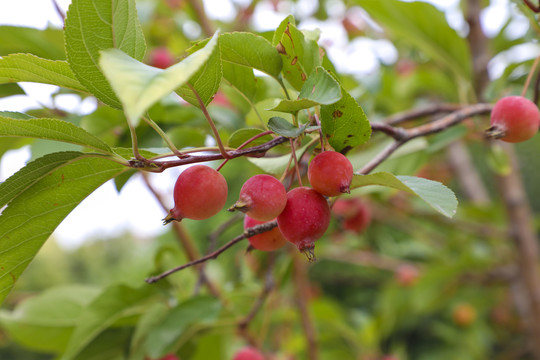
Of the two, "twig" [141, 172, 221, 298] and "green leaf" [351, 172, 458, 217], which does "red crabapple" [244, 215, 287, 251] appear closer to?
"green leaf" [351, 172, 458, 217]

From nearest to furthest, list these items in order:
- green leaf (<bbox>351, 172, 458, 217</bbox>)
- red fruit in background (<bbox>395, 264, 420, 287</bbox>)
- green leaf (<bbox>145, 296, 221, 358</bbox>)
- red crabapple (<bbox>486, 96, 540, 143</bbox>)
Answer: green leaf (<bbox>351, 172, 458, 217</bbox>), red crabapple (<bbox>486, 96, 540, 143</bbox>), green leaf (<bbox>145, 296, 221, 358</bbox>), red fruit in background (<bbox>395, 264, 420, 287</bbox>)

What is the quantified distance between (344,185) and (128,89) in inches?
7.6

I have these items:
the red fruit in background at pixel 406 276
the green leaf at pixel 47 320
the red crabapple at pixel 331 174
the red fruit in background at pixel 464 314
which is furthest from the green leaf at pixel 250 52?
the red fruit in background at pixel 464 314

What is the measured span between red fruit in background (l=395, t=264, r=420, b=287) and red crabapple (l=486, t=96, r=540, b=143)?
4.11 ft

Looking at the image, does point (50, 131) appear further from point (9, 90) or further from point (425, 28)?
point (425, 28)

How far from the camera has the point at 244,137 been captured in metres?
0.44

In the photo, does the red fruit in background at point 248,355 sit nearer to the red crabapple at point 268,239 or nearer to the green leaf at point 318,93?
the red crabapple at point 268,239

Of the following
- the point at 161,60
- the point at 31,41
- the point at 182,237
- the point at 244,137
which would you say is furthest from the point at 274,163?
the point at 161,60

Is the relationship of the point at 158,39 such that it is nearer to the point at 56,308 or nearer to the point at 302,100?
the point at 56,308

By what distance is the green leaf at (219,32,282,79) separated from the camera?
1.35 feet

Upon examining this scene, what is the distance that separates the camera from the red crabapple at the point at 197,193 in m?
0.37

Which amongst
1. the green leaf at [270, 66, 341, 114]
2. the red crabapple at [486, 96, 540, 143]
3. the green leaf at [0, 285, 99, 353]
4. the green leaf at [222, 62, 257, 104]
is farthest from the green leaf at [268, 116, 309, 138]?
the green leaf at [0, 285, 99, 353]

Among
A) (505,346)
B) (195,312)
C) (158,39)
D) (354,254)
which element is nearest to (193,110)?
(195,312)

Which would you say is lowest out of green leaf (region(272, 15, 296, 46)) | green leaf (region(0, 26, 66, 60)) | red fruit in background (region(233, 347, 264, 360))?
red fruit in background (region(233, 347, 264, 360))
